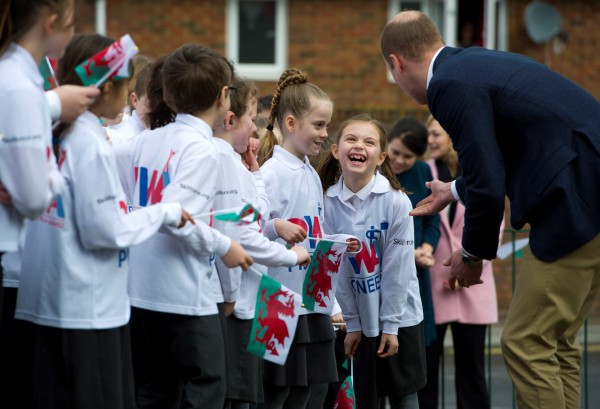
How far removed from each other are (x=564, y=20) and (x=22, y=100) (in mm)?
13968

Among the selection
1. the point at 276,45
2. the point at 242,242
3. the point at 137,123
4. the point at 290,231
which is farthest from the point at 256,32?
the point at 242,242

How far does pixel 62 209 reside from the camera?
4215mm

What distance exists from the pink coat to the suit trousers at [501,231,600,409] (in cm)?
264

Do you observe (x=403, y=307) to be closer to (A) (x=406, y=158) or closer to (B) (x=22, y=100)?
(A) (x=406, y=158)

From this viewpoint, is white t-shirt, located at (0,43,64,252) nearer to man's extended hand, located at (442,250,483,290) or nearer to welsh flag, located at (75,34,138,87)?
welsh flag, located at (75,34,138,87)

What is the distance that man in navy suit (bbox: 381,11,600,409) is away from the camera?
16.5ft

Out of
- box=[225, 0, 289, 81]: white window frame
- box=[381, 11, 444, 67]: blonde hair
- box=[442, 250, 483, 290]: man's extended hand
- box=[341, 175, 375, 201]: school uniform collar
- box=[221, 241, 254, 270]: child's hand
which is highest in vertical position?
box=[225, 0, 289, 81]: white window frame

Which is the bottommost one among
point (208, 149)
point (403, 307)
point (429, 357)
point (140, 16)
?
point (429, 357)

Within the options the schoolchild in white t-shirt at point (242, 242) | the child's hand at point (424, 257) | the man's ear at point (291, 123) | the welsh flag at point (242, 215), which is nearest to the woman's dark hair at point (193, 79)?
the schoolchild in white t-shirt at point (242, 242)

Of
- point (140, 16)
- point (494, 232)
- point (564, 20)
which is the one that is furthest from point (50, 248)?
point (564, 20)

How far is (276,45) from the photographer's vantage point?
660 inches

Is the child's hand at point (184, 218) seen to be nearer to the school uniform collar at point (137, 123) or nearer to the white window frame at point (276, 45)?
the school uniform collar at point (137, 123)

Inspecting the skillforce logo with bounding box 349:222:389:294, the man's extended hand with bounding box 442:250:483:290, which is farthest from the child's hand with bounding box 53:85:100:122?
the skillforce logo with bounding box 349:222:389:294

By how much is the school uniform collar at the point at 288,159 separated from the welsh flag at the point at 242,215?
3.78 feet
